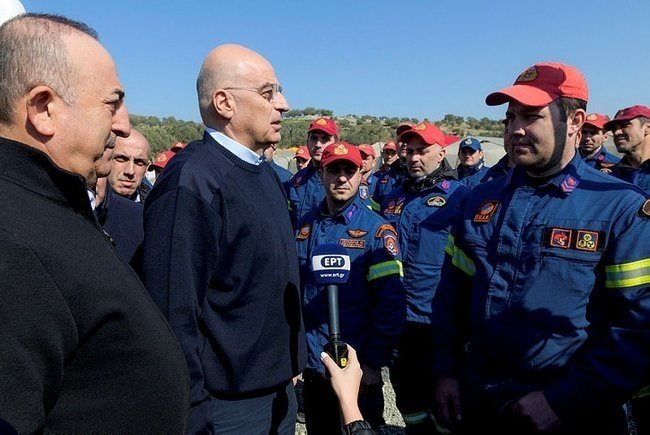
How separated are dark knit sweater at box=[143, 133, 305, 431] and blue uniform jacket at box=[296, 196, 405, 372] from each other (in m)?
1.21

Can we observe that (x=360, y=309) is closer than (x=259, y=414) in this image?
No

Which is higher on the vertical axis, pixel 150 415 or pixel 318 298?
pixel 150 415

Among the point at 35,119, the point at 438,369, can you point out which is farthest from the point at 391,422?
the point at 35,119

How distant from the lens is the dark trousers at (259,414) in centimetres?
236

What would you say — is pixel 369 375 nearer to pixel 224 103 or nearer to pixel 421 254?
pixel 421 254

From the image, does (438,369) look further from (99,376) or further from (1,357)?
(1,357)

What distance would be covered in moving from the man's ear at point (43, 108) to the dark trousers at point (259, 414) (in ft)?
4.59

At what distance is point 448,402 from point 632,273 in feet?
3.74

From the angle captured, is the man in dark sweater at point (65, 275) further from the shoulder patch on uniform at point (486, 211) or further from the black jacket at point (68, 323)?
the shoulder patch on uniform at point (486, 211)

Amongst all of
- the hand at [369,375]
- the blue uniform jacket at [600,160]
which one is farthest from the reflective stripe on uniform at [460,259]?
the blue uniform jacket at [600,160]

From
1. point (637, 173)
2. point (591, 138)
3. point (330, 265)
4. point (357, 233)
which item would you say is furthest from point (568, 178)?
point (591, 138)

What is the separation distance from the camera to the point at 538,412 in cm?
229

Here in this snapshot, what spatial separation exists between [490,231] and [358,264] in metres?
1.39

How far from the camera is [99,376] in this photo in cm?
131
